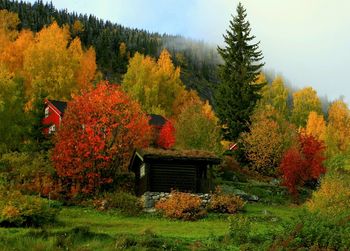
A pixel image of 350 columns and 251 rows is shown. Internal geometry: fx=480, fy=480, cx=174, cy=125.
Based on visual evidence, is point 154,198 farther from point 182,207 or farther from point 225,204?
point 225,204

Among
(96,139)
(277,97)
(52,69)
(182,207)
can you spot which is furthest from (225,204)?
(277,97)

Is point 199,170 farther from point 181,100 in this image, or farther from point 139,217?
point 181,100

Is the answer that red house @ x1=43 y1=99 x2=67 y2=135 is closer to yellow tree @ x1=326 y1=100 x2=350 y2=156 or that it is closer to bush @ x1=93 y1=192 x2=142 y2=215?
bush @ x1=93 y1=192 x2=142 y2=215

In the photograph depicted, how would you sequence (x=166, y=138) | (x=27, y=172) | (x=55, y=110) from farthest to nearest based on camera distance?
(x=55, y=110) → (x=166, y=138) → (x=27, y=172)

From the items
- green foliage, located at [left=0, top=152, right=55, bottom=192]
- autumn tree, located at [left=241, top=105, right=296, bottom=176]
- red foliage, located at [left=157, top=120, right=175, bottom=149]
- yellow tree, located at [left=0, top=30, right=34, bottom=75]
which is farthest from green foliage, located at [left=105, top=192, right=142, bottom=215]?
yellow tree, located at [left=0, top=30, right=34, bottom=75]

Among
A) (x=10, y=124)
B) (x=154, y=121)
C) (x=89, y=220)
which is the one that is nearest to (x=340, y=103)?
(x=154, y=121)

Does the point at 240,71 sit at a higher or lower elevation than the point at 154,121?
higher

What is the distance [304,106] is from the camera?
255 ft

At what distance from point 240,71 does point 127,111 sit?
73.1 feet

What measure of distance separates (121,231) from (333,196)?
10229 millimetres

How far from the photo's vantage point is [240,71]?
53.3 meters

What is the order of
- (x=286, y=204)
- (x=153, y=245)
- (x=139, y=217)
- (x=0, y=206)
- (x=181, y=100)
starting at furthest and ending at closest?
(x=181, y=100), (x=286, y=204), (x=139, y=217), (x=0, y=206), (x=153, y=245)

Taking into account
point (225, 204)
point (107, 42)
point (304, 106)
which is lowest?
point (225, 204)

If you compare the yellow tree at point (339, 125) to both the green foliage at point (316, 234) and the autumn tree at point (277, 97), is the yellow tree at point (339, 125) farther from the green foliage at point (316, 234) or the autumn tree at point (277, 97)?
the green foliage at point (316, 234)
